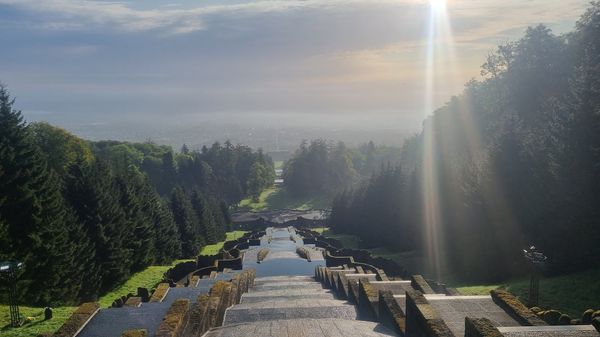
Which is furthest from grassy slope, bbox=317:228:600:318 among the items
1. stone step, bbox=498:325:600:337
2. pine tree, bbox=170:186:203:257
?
pine tree, bbox=170:186:203:257

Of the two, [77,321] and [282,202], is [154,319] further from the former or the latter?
[282,202]

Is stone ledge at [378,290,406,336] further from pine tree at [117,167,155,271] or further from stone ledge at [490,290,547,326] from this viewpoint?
pine tree at [117,167,155,271]

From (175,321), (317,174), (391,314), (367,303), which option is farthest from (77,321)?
(317,174)

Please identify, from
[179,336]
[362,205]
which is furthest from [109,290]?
[362,205]

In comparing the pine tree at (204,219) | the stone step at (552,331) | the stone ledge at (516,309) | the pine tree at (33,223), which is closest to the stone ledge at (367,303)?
the stone ledge at (516,309)

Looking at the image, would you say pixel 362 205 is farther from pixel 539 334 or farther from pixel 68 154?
pixel 539 334

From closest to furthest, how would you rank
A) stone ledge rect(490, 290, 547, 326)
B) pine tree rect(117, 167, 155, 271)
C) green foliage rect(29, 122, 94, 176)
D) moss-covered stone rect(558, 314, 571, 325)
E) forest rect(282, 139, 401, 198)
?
stone ledge rect(490, 290, 547, 326)
moss-covered stone rect(558, 314, 571, 325)
pine tree rect(117, 167, 155, 271)
green foliage rect(29, 122, 94, 176)
forest rect(282, 139, 401, 198)
